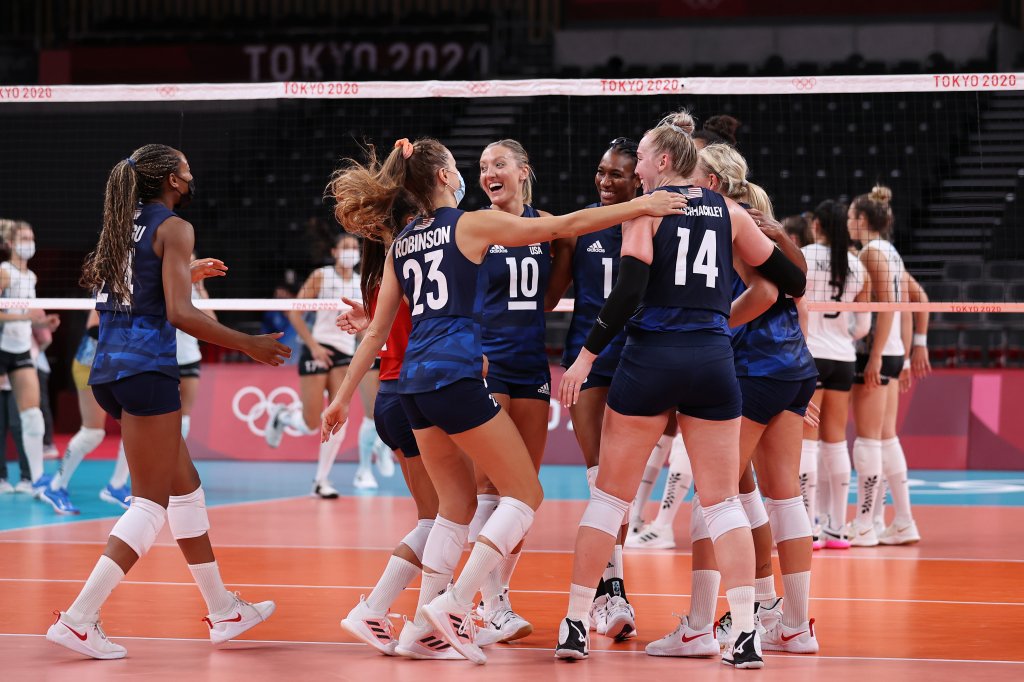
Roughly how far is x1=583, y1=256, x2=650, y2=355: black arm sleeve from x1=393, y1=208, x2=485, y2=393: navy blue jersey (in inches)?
18.8

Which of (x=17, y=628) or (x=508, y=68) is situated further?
(x=508, y=68)

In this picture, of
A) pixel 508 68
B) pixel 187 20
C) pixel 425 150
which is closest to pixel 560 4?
pixel 508 68

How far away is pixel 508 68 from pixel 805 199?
22.0 feet

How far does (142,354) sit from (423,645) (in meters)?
1.64

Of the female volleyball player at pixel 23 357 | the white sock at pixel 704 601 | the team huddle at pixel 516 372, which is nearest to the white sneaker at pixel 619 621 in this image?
the team huddle at pixel 516 372

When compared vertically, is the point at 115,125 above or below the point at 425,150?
above

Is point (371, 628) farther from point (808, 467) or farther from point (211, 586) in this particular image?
point (808, 467)

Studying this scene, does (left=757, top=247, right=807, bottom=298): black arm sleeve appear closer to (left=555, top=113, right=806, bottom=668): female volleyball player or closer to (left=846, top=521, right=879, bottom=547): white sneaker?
(left=555, top=113, right=806, bottom=668): female volleyball player

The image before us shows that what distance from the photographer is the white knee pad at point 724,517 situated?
494cm

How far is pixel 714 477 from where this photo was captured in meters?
5.00

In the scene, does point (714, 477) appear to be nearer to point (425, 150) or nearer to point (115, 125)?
point (425, 150)

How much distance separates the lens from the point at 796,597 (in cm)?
540

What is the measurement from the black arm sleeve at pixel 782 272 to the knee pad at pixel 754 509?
897mm

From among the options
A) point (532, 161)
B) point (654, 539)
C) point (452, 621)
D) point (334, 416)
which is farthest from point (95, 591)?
point (532, 161)
